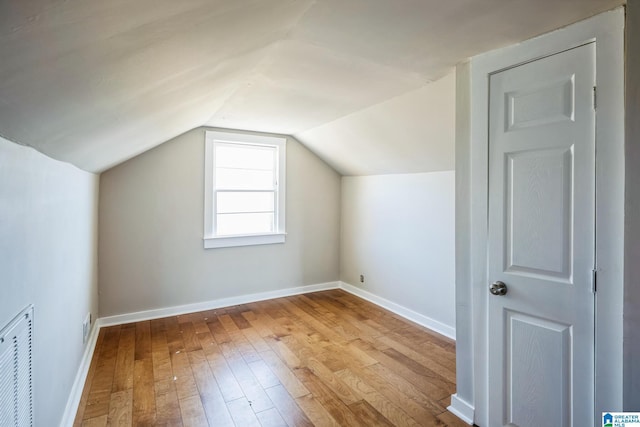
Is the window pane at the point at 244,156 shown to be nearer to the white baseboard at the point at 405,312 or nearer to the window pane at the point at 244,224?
the window pane at the point at 244,224

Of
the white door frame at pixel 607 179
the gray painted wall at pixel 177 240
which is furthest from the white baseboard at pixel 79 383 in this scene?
the white door frame at pixel 607 179

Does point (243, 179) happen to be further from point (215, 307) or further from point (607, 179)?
point (607, 179)

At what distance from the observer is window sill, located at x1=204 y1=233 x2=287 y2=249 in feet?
12.8

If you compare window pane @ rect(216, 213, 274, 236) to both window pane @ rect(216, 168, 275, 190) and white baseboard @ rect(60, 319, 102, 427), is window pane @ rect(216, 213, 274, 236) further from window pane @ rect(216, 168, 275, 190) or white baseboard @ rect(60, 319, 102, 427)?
white baseboard @ rect(60, 319, 102, 427)

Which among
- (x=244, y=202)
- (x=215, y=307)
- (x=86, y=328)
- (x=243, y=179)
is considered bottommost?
(x=215, y=307)

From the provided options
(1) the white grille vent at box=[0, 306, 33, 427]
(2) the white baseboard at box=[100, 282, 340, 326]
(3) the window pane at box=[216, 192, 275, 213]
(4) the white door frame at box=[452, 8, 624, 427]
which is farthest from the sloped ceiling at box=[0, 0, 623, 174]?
(2) the white baseboard at box=[100, 282, 340, 326]

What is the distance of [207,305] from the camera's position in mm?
3895

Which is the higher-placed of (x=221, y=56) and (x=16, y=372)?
(x=221, y=56)

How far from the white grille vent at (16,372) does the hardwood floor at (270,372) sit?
94cm

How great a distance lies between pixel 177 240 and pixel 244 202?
0.90 m

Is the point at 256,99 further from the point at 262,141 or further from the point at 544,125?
the point at 544,125

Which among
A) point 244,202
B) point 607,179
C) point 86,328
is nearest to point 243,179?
point 244,202

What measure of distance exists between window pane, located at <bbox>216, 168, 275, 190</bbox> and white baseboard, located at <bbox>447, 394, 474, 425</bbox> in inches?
121

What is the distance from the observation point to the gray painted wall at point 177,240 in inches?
135
